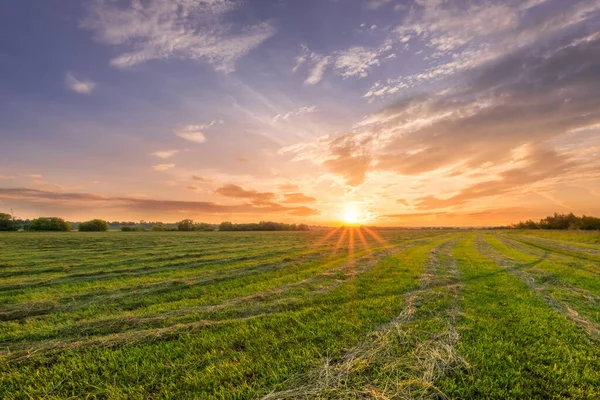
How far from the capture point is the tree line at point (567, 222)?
96819 millimetres

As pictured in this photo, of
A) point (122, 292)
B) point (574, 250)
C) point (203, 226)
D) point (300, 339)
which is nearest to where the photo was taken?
point (300, 339)

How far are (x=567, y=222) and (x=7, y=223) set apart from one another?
231231 mm

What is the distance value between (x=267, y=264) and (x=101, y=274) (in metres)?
10.8

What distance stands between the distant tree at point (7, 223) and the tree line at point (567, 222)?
21170 centimetres

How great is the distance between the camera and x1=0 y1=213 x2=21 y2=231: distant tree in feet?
259

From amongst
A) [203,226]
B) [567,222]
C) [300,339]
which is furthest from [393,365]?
[567,222]

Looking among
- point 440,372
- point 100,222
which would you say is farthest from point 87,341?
point 100,222

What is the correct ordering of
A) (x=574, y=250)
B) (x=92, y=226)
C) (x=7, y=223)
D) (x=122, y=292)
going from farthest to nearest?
(x=92, y=226) < (x=7, y=223) < (x=574, y=250) < (x=122, y=292)

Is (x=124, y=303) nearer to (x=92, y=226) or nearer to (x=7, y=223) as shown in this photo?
(x=92, y=226)

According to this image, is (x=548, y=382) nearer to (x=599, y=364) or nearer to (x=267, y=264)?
(x=599, y=364)

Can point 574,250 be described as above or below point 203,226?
below

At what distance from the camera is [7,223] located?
79.6 metres

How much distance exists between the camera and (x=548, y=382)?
4.76 m

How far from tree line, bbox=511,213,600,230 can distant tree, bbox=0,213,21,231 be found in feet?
695
